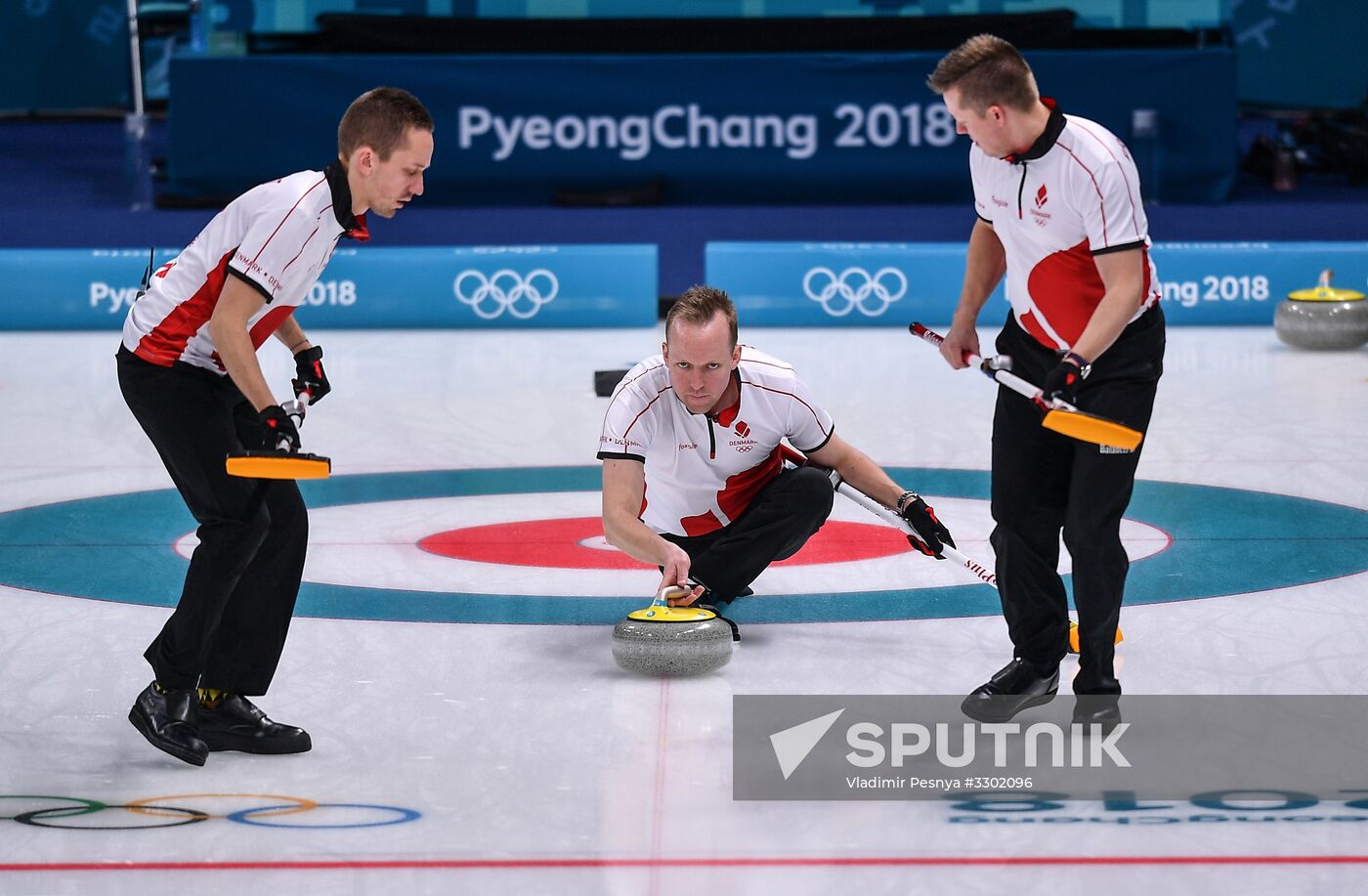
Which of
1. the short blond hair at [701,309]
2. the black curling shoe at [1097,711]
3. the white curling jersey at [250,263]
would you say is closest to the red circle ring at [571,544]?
the short blond hair at [701,309]

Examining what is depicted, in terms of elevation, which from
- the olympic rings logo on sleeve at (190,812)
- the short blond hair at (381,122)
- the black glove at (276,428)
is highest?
the short blond hair at (381,122)

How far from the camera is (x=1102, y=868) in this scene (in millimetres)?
3350

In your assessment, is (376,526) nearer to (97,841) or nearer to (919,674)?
(919,674)

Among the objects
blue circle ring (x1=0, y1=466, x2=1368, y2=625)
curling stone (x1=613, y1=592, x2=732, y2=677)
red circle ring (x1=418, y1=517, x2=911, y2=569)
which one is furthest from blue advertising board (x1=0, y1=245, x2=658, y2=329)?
curling stone (x1=613, y1=592, x2=732, y2=677)

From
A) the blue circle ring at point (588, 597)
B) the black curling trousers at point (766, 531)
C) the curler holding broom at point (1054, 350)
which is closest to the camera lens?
the curler holding broom at point (1054, 350)

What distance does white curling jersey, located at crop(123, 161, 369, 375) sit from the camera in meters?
3.83

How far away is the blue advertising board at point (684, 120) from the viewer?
1266 cm

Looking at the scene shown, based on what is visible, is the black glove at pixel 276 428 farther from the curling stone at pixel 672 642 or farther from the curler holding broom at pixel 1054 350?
the curler holding broom at pixel 1054 350

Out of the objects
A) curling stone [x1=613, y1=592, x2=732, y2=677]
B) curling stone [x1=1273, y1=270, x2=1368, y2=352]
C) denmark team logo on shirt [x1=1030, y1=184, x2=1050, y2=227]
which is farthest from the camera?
curling stone [x1=1273, y1=270, x2=1368, y2=352]

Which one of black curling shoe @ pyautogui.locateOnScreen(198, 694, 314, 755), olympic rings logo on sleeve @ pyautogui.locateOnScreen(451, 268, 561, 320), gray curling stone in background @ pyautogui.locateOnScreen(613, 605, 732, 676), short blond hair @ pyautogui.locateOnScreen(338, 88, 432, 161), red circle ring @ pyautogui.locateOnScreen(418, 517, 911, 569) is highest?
short blond hair @ pyautogui.locateOnScreen(338, 88, 432, 161)

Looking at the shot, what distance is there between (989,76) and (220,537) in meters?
1.99

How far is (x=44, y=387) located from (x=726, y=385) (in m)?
5.75

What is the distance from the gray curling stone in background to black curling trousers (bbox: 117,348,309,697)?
904 mm

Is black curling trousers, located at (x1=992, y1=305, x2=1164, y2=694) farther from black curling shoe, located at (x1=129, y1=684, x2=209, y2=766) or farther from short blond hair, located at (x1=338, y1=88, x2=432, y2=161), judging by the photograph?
black curling shoe, located at (x1=129, y1=684, x2=209, y2=766)
